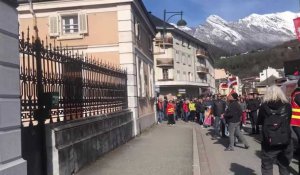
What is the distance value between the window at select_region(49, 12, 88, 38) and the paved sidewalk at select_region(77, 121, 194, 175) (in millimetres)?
6375

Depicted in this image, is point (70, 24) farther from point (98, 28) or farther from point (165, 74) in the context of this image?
point (165, 74)

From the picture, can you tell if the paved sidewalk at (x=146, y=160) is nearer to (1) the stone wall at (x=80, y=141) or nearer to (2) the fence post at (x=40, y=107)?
(1) the stone wall at (x=80, y=141)

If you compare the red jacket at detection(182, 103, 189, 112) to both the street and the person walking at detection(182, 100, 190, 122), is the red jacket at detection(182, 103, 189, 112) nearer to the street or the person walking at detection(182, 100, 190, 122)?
the person walking at detection(182, 100, 190, 122)

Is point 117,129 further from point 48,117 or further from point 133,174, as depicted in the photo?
point 48,117

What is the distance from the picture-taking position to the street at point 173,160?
1078 centimetres

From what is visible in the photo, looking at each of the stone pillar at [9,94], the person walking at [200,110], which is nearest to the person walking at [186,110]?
the person walking at [200,110]

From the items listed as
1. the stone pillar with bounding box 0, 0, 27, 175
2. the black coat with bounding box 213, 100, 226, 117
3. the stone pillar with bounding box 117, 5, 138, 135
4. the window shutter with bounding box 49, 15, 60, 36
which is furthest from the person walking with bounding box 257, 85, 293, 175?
the window shutter with bounding box 49, 15, 60, 36

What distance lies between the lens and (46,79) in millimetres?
9594

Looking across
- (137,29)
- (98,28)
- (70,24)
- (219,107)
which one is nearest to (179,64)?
(137,29)

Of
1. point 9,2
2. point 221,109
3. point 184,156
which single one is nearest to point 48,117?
point 9,2

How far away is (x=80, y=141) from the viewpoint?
10883mm

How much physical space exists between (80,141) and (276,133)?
488cm

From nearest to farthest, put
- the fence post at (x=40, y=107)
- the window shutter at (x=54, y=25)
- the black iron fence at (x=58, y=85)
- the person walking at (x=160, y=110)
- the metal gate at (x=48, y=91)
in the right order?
the metal gate at (x=48, y=91) → the black iron fence at (x=58, y=85) → the fence post at (x=40, y=107) → the window shutter at (x=54, y=25) → the person walking at (x=160, y=110)

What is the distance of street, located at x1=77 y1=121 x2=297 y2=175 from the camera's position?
10.8 meters
